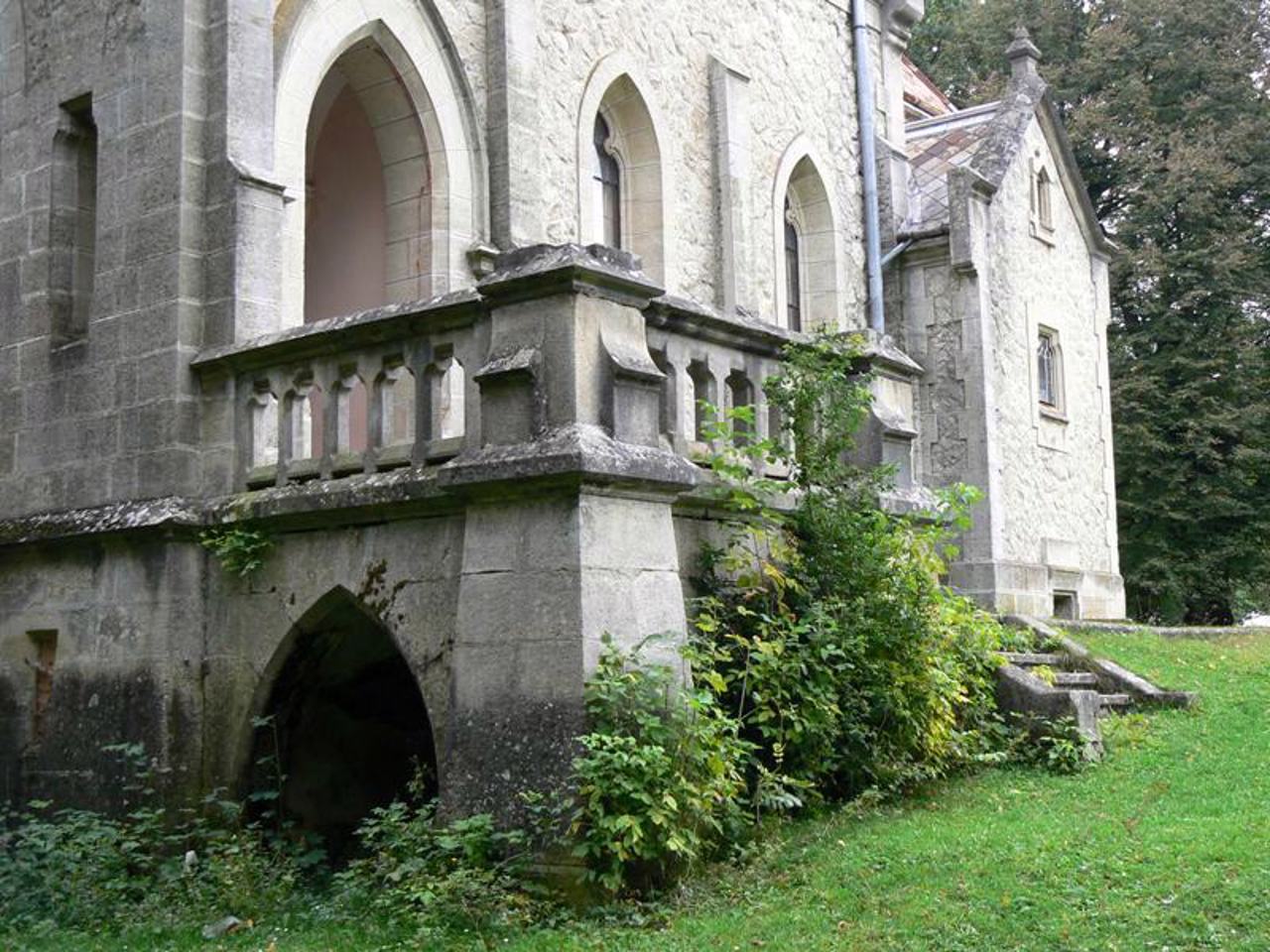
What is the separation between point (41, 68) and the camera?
33.2ft

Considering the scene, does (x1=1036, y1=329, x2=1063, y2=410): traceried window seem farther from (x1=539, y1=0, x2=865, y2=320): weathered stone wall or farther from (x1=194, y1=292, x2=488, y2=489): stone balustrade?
(x1=194, y1=292, x2=488, y2=489): stone balustrade

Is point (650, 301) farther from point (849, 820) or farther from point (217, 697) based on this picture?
point (217, 697)

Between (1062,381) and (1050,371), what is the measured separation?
0.21 m

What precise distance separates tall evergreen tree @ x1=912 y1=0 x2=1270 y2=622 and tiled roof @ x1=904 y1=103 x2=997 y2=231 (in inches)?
330

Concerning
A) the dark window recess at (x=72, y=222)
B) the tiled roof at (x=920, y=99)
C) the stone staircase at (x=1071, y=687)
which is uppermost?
the tiled roof at (x=920, y=99)

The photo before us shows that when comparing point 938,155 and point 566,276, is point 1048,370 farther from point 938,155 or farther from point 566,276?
point 566,276

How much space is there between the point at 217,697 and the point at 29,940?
5.89 ft

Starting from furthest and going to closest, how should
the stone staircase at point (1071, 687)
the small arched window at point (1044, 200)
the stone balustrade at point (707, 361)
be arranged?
the small arched window at point (1044, 200)
the stone staircase at point (1071, 687)
the stone balustrade at point (707, 361)

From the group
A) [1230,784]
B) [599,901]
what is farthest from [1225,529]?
[599,901]

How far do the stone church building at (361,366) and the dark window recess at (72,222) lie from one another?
0.07ft

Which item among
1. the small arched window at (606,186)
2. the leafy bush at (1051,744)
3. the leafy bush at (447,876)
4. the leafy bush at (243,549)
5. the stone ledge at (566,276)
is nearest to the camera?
the leafy bush at (447,876)

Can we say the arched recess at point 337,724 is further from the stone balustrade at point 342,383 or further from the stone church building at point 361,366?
the stone balustrade at point 342,383

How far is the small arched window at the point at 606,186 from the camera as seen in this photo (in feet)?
44.8

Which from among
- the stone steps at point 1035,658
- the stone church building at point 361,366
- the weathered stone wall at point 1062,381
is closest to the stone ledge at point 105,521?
the stone church building at point 361,366
